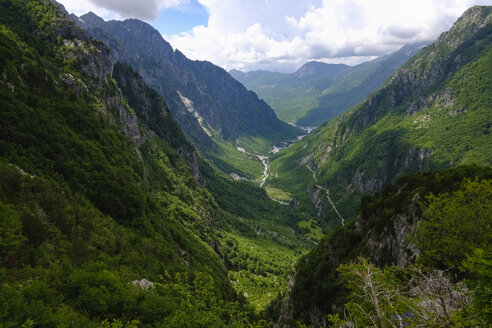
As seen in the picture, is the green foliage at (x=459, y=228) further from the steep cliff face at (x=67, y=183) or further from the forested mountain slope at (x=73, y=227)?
the steep cliff face at (x=67, y=183)

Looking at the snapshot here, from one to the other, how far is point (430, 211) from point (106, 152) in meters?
70.6

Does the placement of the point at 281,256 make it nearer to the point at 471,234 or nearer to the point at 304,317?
the point at 304,317

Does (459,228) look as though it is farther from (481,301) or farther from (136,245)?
(136,245)

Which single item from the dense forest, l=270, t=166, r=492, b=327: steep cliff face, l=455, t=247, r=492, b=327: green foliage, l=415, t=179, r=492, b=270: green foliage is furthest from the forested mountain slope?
l=415, t=179, r=492, b=270: green foliage

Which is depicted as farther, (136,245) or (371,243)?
(371,243)

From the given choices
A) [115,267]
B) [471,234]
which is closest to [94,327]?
[115,267]

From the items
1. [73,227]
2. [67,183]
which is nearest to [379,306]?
[73,227]

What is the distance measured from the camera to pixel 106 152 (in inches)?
2771

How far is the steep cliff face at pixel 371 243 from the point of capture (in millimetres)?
51406

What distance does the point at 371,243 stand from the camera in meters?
59.3

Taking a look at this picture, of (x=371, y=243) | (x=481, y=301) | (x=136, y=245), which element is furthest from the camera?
(x=371, y=243)

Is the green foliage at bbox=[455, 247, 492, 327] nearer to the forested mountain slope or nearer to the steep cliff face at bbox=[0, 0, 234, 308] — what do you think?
the forested mountain slope

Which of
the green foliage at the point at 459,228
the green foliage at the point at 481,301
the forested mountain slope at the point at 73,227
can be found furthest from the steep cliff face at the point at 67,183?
the green foliage at the point at 459,228

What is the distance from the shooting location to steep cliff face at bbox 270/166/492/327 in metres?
51.4
